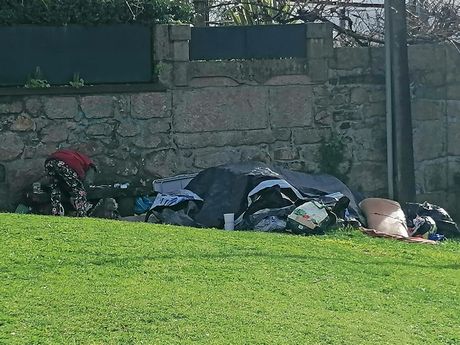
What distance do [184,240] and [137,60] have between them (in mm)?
3088

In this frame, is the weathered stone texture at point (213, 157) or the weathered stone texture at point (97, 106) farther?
the weathered stone texture at point (213, 157)

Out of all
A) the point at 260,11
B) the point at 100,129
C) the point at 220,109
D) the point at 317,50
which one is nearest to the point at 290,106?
the point at 317,50

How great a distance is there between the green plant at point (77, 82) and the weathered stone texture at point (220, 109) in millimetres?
1028

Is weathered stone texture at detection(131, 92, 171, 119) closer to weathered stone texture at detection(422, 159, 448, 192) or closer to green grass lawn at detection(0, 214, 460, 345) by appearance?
green grass lawn at detection(0, 214, 460, 345)

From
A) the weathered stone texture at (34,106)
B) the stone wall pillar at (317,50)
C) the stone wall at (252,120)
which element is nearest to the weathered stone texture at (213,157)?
the stone wall at (252,120)

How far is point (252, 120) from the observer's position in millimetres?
9938

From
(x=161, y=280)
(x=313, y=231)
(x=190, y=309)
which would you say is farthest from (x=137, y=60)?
(x=190, y=309)

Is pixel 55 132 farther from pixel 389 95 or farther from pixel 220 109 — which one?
pixel 389 95

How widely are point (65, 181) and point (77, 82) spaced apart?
1.16m

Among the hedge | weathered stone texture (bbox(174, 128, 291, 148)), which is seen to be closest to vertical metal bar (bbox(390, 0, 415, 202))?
weathered stone texture (bbox(174, 128, 291, 148))

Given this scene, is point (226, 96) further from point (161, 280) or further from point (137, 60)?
point (161, 280)

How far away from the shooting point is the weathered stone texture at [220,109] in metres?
9.71

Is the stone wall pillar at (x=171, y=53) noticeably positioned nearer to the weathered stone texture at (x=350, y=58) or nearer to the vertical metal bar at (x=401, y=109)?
the weathered stone texture at (x=350, y=58)

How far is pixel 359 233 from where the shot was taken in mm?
8578
